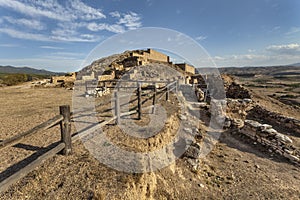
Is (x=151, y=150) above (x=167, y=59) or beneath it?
beneath

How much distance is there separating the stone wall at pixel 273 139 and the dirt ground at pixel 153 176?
12.3 inches

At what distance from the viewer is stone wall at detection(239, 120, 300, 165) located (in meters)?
7.59

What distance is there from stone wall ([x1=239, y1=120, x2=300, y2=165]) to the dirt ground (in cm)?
31

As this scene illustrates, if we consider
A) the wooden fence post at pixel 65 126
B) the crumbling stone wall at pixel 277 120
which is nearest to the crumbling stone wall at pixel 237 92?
the crumbling stone wall at pixel 277 120

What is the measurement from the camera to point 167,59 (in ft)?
136

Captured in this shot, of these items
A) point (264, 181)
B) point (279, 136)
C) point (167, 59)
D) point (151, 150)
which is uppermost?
point (167, 59)

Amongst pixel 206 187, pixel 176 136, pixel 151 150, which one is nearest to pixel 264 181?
pixel 206 187

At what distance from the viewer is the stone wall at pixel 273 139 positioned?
7.59 m

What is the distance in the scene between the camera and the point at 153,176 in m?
4.15

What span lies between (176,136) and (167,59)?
35.8 meters

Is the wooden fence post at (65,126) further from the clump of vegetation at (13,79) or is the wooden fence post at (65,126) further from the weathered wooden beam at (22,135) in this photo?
the clump of vegetation at (13,79)

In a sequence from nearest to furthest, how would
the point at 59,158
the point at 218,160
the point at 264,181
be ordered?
the point at 59,158
the point at 264,181
the point at 218,160

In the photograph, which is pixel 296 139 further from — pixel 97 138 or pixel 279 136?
pixel 97 138

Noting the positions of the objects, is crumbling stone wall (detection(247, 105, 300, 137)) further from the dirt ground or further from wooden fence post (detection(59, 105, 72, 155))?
wooden fence post (detection(59, 105, 72, 155))
